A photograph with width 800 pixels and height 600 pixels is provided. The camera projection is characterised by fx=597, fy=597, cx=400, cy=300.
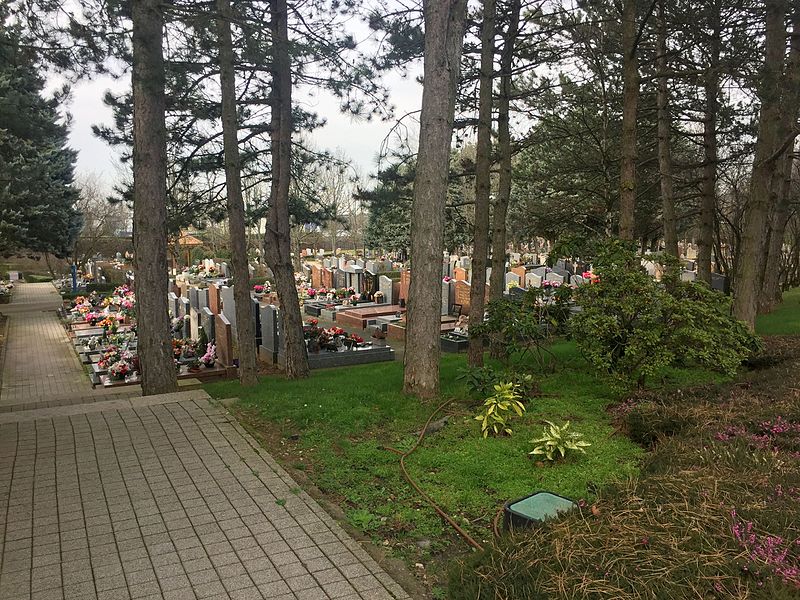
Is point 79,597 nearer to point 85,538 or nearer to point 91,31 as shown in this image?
point 85,538

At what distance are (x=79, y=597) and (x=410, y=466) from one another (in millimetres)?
2640

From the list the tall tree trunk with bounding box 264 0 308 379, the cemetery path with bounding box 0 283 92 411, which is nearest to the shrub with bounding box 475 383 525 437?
the tall tree trunk with bounding box 264 0 308 379

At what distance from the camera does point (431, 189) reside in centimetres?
713

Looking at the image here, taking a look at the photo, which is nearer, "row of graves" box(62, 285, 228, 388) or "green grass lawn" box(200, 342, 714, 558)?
"green grass lawn" box(200, 342, 714, 558)

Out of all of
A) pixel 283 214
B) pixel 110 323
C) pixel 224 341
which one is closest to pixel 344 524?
pixel 283 214

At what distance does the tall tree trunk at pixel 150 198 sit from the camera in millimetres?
7938

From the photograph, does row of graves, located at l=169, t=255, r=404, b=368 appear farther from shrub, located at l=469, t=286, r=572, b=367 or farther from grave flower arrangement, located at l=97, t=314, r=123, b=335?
shrub, located at l=469, t=286, r=572, b=367

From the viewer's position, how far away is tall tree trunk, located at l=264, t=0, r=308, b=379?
1086 cm

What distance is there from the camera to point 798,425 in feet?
15.6

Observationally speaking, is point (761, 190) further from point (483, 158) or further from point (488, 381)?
point (488, 381)

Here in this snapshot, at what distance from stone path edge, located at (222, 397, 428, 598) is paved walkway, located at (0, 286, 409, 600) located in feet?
0.18

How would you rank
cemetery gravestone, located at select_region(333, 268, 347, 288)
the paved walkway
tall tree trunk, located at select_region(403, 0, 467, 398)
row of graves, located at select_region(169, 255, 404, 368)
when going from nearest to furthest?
the paved walkway, tall tree trunk, located at select_region(403, 0, 467, 398), row of graves, located at select_region(169, 255, 404, 368), cemetery gravestone, located at select_region(333, 268, 347, 288)

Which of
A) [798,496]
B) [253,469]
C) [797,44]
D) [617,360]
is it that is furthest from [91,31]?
[797,44]

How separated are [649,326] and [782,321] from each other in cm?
924
